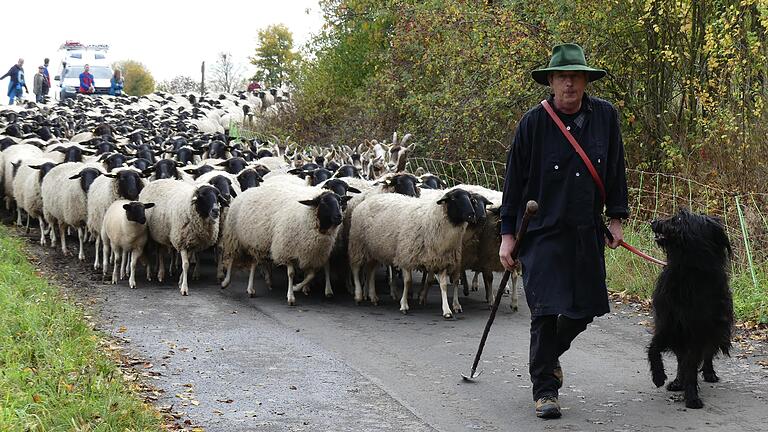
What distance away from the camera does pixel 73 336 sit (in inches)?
328

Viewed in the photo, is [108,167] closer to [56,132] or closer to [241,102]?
[56,132]

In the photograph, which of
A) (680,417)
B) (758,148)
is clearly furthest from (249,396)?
(758,148)

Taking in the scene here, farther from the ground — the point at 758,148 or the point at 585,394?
the point at 758,148

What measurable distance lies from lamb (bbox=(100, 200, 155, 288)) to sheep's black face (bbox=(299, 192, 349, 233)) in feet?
8.19

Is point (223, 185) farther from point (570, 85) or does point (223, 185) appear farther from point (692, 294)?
point (692, 294)

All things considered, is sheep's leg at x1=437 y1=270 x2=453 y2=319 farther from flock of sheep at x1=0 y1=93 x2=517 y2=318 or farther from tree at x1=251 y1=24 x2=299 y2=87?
tree at x1=251 y1=24 x2=299 y2=87

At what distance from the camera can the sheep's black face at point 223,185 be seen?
13122mm

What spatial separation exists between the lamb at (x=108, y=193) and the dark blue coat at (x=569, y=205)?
8.40 meters

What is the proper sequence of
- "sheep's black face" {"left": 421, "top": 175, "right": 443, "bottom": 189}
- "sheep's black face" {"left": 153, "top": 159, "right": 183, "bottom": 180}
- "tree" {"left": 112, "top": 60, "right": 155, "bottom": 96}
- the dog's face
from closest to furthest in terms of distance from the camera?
the dog's face, "sheep's black face" {"left": 421, "top": 175, "right": 443, "bottom": 189}, "sheep's black face" {"left": 153, "top": 159, "right": 183, "bottom": 180}, "tree" {"left": 112, "top": 60, "right": 155, "bottom": 96}

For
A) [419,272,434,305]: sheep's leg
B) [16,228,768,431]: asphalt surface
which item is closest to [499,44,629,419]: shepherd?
[16,228,768,431]: asphalt surface

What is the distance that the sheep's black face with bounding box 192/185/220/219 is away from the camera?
12336 millimetres

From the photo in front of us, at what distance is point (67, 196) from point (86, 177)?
49 centimetres

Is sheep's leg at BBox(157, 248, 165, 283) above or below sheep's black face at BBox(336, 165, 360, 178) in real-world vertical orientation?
below

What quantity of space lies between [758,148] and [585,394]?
6.33 metres
